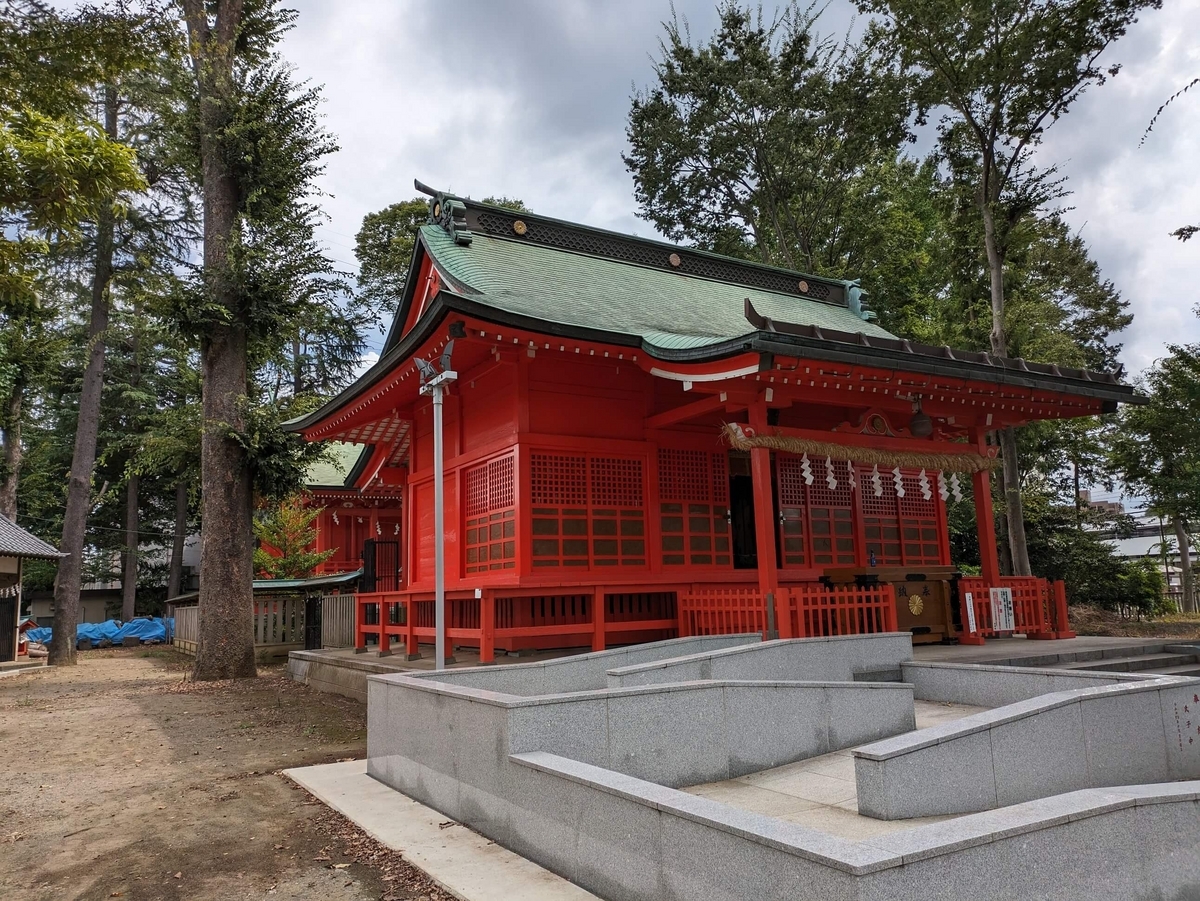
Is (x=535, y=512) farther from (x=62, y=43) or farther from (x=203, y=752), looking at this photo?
(x=62, y=43)

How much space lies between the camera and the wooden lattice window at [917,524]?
13.2 meters

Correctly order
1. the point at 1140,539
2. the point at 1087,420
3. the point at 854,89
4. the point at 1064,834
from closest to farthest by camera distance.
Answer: the point at 1064,834
the point at 854,89
the point at 1087,420
the point at 1140,539

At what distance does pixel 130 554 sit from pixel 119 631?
4.70 meters

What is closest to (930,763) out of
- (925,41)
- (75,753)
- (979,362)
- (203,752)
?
(979,362)

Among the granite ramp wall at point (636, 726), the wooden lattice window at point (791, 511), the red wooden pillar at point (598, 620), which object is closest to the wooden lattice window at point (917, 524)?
the wooden lattice window at point (791, 511)

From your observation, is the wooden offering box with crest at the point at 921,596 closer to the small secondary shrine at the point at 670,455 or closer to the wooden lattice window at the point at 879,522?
the small secondary shrine at the point at 670,455

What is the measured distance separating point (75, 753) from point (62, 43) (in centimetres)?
752

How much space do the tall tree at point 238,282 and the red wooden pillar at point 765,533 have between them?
10.4m

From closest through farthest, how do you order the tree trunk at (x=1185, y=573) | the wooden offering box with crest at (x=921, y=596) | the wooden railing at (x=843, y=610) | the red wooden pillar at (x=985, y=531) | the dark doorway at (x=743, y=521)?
1. the wooden railing at (x=843, y=610)
2. the wooden offering box with crest at (x=921, y=596)
3. the red wooden pillar at (x=985, y=531)
4. the dark doorway at (x=743, y=521)
5. the tree trunk at (x=1185, y=573)

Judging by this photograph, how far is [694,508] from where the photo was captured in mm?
11188

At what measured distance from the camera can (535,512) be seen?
999 cm

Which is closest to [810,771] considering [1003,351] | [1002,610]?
[1002,610]

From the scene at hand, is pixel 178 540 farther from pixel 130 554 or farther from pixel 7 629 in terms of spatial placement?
pixel 7 629

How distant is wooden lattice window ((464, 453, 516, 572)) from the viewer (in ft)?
33.3
